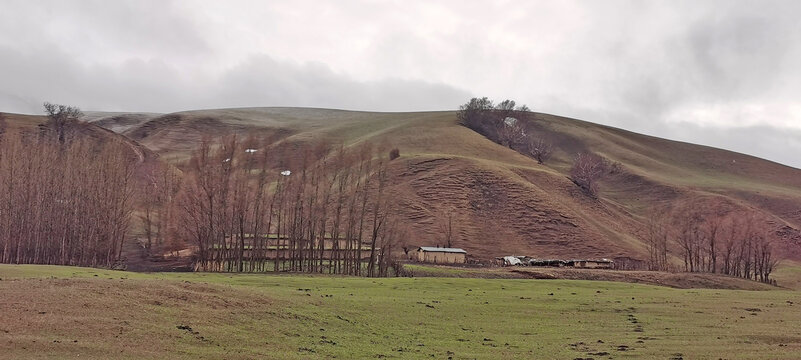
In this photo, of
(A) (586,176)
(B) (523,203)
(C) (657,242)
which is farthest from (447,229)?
(A) (586,176)

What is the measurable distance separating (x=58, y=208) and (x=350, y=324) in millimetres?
61674

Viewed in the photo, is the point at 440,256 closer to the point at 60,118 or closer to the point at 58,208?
the point at 58,208

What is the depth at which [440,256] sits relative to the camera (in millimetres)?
95062

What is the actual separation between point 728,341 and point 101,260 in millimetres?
73786

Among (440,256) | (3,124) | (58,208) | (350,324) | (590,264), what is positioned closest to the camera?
(350,324)

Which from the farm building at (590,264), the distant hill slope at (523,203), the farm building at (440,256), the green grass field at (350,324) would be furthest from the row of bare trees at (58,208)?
the farm building at (590,264)

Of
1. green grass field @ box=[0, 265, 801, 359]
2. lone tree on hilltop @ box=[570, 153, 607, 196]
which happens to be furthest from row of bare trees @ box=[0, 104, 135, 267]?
lone tree on hilltop @ box=[570, 153, 607, 196]

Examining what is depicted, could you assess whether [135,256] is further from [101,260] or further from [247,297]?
[247,297]

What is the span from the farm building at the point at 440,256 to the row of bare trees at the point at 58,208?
44190 mm

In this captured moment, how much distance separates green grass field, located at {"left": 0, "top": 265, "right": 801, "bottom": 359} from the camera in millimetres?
21797

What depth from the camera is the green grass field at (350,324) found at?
21.8m

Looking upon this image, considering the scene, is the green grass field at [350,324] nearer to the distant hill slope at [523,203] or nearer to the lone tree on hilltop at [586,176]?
the distant hill slope at [523,203]

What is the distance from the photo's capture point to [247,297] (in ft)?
102

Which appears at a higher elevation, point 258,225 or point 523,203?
point 523,203
